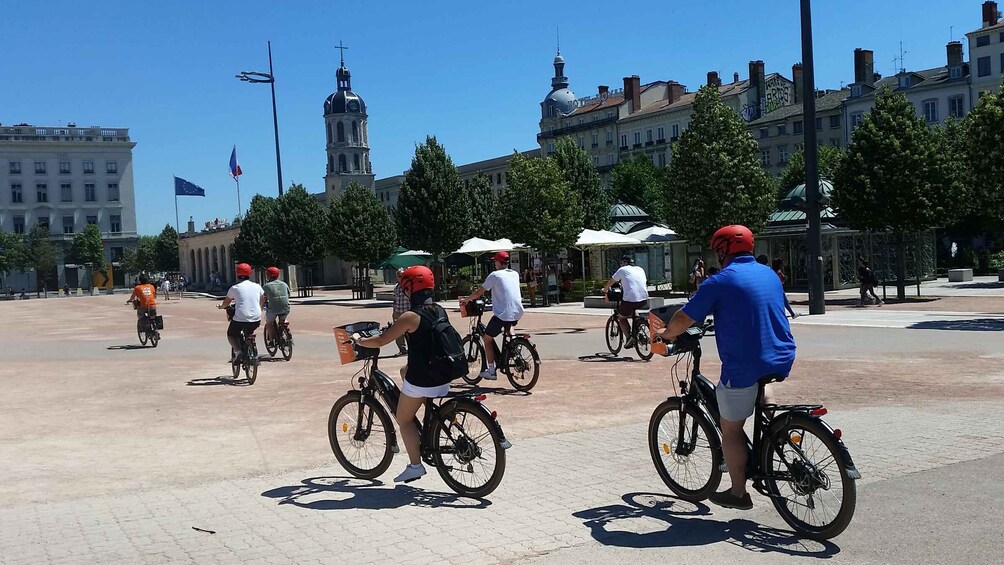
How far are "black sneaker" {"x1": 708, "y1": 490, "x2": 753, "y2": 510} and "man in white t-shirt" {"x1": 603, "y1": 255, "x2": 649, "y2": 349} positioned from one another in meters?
9.52

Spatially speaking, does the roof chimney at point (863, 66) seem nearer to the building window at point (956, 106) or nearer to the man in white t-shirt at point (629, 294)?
the building window at point (956, 106)

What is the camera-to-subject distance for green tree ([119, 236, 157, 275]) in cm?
11081

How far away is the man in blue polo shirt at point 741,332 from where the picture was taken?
516 cm

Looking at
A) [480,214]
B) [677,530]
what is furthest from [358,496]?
[480,214]

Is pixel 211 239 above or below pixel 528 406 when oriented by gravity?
above

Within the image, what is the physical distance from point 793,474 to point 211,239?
96.7 m

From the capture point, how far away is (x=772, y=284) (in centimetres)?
530

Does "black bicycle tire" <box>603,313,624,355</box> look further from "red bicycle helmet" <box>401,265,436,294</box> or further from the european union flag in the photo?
the european union flag

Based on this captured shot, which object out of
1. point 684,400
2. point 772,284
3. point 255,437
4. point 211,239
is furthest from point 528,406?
point 211,239

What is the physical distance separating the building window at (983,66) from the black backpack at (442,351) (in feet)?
240

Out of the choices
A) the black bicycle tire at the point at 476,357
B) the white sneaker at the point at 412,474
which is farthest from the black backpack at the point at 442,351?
the black bicycle tire at the point at 476,357

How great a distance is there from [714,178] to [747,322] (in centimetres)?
2911

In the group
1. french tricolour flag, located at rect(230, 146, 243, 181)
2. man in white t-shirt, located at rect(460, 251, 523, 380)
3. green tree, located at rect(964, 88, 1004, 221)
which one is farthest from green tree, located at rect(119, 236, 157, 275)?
man in white t-shirt, located at rect(460, 251, 523, 380)

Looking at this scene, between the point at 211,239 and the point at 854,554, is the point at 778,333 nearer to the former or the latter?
the point at 854,554
